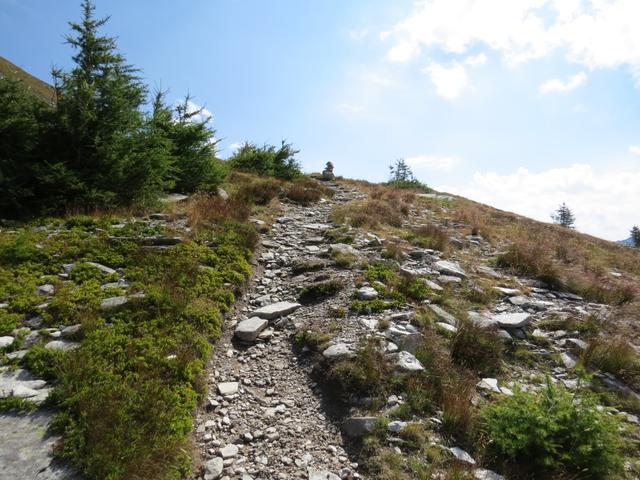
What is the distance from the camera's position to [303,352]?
6.06 m

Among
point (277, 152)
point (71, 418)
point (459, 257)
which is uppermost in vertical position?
Result: point (277, 152)

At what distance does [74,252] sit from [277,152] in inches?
679

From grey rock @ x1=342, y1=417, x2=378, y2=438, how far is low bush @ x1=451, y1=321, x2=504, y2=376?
2033 millimetres

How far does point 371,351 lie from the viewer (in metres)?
5.42

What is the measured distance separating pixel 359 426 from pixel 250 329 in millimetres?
2713

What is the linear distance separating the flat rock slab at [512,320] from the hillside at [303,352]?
51mm

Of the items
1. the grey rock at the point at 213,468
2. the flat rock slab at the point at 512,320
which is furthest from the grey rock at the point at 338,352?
the flat rock slab at the point at 512,320

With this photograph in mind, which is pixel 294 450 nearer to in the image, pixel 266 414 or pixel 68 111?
pixel 266 414

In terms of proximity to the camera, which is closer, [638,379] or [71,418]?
Answer: [71,418]

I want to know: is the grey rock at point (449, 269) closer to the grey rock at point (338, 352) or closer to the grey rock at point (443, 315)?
the grey rock at point (443, 315)

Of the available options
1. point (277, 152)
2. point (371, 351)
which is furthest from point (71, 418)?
point (277, 152)

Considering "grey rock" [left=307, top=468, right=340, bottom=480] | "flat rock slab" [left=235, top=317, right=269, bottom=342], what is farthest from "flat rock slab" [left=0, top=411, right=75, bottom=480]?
"flat rock slab" [left=235, top=317, right=269, bottom=342]

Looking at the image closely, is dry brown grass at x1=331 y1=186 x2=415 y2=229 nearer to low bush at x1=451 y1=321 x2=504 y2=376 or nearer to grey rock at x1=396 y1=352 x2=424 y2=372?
low bush at x1=451 y1=321 x2=504 y2=376

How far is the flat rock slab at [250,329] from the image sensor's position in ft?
21.2
